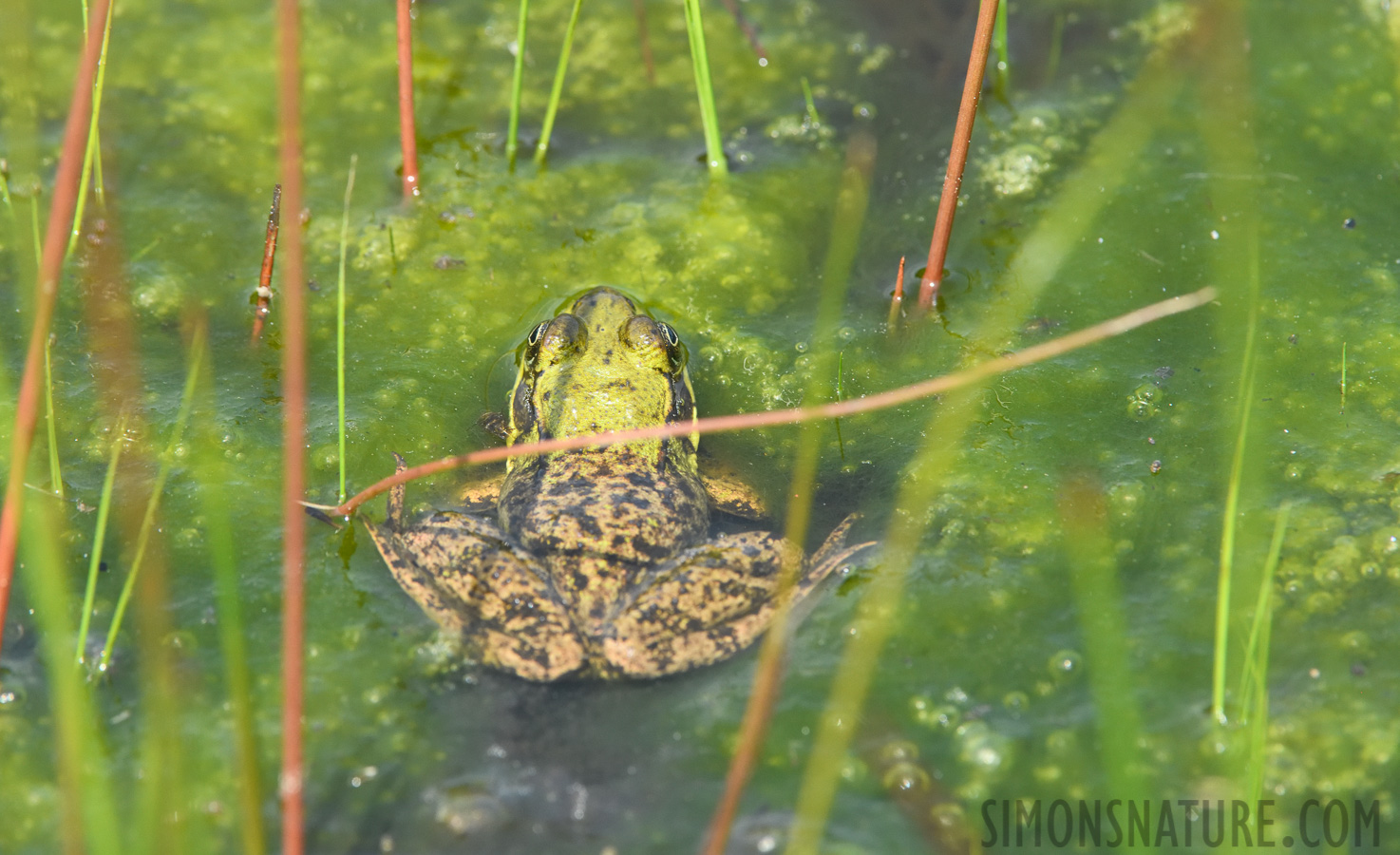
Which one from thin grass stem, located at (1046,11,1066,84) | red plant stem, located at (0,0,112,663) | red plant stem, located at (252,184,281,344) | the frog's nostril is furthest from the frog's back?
thin grass stem, located at (1046,11,1066,84)

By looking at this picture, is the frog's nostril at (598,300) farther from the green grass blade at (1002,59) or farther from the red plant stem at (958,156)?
the green grass blade at (1002,59)

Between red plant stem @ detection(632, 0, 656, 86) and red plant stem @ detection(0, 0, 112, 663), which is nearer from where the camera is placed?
red plant stem @ detection(0, 0, 112, 663)

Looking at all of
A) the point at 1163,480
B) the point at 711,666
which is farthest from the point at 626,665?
the point at 1163,480

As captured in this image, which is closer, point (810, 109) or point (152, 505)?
point (152, 505)

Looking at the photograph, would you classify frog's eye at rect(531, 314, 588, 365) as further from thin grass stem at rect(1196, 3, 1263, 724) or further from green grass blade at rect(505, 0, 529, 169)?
thin grass stem at rect(1196, 3, 1263, 724)

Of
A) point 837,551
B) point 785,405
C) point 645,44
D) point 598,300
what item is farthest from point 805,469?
point 645,44

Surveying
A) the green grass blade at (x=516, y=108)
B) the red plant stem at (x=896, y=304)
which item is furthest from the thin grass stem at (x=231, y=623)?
the red plant stem at (x=896, y=304)

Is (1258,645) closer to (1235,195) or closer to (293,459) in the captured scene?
(1235,195)
